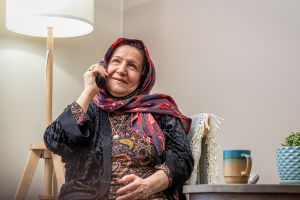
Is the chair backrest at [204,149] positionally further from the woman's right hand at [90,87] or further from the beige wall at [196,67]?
the woman's right hand at [90,87]

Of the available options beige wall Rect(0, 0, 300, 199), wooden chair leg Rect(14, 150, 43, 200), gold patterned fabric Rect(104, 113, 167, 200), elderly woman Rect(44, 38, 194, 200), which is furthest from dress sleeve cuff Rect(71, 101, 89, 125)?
beige wall Rect(0, 0, 300, 199)

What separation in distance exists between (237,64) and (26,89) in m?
1.11

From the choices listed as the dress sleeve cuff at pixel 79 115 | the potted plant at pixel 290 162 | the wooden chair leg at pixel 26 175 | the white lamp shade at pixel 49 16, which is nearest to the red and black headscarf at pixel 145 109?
the dress sleeve cuff at pixel 79 115

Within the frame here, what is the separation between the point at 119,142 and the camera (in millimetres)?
1939

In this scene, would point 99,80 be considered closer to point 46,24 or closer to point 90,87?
point 90,87

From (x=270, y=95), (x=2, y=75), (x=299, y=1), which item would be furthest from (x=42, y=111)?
(x=299, y=1)

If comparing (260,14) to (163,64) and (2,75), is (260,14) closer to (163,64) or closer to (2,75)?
(163,64)

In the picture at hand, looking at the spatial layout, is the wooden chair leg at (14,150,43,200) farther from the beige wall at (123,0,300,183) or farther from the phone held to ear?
the beige wall at (123,0,300,183)

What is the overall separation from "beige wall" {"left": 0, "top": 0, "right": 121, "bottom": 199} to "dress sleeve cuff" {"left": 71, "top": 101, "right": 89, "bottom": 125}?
0.84 m

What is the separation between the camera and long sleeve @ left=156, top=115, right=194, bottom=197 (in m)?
1.92

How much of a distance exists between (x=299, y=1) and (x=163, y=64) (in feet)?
2.93

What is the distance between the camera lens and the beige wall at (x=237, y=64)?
90.1 inches

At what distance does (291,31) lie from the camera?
2285mm

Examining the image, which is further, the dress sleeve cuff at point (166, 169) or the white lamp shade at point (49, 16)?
the white lamp shade at point (49, 16)
